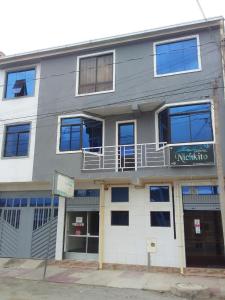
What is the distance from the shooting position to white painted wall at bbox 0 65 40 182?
15.2 meters

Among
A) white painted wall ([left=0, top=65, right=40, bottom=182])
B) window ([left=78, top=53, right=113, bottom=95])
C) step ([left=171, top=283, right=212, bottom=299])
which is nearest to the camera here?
step ([left=171, top=283, right=212, bottom=299])

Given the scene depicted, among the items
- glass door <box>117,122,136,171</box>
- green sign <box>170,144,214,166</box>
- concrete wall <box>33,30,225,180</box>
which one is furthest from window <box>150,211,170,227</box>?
green sign <box>170,144,214,166</box>

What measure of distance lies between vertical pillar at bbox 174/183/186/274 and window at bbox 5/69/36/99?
28.8 ft

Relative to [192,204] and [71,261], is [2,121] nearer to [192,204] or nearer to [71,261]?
[71,261]

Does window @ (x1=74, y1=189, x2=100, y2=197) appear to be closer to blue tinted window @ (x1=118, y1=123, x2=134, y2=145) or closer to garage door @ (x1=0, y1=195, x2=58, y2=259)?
garage door @ (x1=0, y1=195, x2=58, y2=259)

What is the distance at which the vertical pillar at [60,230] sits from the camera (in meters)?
14.6

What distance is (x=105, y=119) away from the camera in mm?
14930

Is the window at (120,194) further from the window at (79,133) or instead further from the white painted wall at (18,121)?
the white painted wall at (18,121)

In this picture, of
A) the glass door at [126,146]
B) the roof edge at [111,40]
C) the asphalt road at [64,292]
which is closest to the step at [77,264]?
the asphalt road at [64,292]

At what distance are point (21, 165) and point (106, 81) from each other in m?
5.74

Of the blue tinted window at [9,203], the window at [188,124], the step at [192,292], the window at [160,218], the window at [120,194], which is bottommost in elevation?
the step at [192,292]

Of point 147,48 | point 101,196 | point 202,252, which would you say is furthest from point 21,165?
point 202,252

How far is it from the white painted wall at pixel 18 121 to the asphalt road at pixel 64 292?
542cm

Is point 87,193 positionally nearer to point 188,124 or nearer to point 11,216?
point 11,216
